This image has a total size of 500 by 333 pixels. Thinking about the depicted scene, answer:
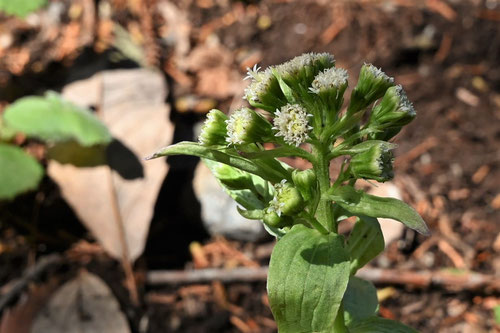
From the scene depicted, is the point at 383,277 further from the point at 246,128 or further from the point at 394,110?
the point at 246,128

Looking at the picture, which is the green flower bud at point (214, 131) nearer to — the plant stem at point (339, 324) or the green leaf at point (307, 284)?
the green leaf at point (307, 284)

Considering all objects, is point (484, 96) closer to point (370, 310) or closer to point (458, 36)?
point (458, 36)

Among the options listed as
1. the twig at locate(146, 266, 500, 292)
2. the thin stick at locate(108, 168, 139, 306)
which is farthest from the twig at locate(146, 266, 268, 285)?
the thin stick at locate(108, 168, 139, 306)

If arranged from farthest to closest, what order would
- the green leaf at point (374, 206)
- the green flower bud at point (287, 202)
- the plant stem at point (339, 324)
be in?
the plant stem at point (339, 324) → the green flower bud at point (287, 202) → the green leaf at point (374, 206)

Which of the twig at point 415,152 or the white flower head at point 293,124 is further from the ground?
the white flower head at point 293,124

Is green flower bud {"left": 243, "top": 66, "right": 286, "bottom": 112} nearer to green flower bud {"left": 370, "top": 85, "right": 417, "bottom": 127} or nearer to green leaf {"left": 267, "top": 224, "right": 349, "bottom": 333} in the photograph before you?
green flower bud {"left": 370, "top": 85, "right": 417, "bottom": 127}

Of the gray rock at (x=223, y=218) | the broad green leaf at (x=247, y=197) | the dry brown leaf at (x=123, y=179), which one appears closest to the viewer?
the broad green leaf at (x=247, y=197)

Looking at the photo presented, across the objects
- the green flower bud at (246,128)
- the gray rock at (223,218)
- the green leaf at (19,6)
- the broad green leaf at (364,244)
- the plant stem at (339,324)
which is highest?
the green flower bud at (246,128)

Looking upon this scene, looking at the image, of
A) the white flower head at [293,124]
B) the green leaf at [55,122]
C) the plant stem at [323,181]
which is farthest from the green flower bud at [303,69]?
the green leaf at [55,122]
